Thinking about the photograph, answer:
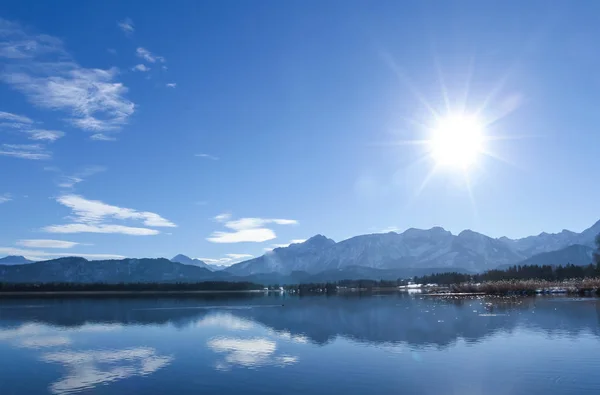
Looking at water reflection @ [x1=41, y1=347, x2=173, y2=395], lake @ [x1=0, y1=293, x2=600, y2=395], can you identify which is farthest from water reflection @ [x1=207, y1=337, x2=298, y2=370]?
water reflection @ [x1=41, y1=347, x2=173, y2=395]

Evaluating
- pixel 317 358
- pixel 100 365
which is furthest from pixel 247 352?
pixel 100 365

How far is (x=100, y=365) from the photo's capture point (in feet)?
114

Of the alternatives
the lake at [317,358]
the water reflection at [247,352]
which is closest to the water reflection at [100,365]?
the lake at [317,358]

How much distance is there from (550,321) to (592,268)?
116187 mm

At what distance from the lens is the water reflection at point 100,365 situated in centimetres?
2895

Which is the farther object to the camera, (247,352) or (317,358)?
(247,352)

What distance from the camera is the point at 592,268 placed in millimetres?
153000

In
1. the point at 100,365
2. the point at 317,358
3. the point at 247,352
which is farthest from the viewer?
the point at 247,352

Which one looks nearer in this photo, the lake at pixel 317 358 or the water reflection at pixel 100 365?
the lake at pixel 317 358

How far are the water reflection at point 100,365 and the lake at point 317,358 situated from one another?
0.10 meters

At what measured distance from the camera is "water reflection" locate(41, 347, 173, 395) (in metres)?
28.9

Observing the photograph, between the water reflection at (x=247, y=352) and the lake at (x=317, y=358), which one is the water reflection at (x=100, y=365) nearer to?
the lake at (x=317, y=358)

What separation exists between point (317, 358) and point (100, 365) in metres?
14.9

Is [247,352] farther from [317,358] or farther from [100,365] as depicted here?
[100,365]
